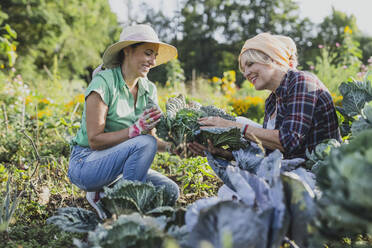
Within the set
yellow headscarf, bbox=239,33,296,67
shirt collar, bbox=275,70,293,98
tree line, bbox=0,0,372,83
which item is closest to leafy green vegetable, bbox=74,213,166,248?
shirt collar, bbox=275,70,293,98

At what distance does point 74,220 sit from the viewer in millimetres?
1608

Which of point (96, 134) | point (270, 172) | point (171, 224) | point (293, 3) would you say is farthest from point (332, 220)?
point (293, 3)

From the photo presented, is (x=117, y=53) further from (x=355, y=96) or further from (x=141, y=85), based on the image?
(x=355, y=96)

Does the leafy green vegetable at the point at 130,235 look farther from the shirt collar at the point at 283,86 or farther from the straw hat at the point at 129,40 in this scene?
the straw hat at the point at 129,40

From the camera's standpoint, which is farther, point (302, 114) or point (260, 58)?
point (260, 58)

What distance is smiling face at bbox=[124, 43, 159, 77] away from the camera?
234 cm

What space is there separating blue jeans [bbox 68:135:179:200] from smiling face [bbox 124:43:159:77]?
526mm

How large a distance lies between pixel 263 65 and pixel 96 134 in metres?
1.24

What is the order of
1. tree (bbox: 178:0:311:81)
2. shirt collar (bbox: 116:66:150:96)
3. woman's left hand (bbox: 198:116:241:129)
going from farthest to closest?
tree (bbox: 178:0:311:81)
shirt collar (bbox: 116:66:150:96)
woman's left hand (bbox: 198:116:241:129)

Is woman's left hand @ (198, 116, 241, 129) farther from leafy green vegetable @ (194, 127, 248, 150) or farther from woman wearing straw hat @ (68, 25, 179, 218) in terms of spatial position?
woman wearing straw hat @ (68, 25, 179, 218)

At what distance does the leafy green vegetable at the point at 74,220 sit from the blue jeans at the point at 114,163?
0.49 m

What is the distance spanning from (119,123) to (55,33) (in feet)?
48.1

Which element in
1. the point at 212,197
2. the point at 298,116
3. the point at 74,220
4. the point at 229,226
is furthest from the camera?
the point at 298,116

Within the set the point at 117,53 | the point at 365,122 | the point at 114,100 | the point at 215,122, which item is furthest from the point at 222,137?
the point at 117,53
